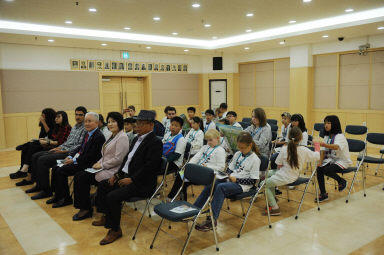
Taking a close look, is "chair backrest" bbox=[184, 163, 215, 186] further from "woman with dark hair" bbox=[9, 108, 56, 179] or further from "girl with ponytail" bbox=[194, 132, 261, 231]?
"woman with dark hair" bbox=[9, 108, 56, 179]

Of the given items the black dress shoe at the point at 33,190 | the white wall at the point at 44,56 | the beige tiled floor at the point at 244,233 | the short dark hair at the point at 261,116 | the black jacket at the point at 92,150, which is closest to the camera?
the beige tiled floor at the point at 244,233

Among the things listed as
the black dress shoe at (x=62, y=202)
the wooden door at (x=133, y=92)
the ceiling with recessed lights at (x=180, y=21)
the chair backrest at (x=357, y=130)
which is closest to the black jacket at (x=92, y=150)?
the black dress shoe at (x=62, y=202)

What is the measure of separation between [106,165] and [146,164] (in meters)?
0.73

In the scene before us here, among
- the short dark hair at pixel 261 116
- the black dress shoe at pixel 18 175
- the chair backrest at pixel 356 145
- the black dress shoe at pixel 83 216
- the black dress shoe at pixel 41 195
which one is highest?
the short dark hair at pixel 261 116

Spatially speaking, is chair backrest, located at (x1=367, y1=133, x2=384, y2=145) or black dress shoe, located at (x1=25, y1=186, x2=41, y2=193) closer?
black dress shoe, located at (x1=25, y1=186, x2=41, y2=193)

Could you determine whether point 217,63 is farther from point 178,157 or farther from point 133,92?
point 178,157

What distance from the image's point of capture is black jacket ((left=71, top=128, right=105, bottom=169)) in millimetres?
4590

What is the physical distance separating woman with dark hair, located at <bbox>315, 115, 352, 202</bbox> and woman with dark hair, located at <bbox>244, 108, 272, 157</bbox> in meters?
0.87

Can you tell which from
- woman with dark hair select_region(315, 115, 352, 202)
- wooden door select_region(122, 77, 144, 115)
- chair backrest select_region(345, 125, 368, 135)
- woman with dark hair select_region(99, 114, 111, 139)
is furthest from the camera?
wooden door select_region(122, 77, 144, 115)

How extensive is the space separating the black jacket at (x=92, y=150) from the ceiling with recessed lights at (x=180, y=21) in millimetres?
3239

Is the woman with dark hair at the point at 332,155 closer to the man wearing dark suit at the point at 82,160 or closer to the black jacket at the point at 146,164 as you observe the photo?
the black jacket at the point at 146,164

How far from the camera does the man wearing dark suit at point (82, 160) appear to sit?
4.61 m

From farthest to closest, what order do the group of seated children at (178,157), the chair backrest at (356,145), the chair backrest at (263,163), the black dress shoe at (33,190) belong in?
the black dress shoe at (33,190), the chair backrest at (356,145), the chair backrest at (263,163), the group of seated children at (178,157)

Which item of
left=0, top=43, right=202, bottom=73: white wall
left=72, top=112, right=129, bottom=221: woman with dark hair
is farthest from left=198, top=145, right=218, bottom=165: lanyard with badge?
left=0, top=43, right=202, bottom=73: white wall
